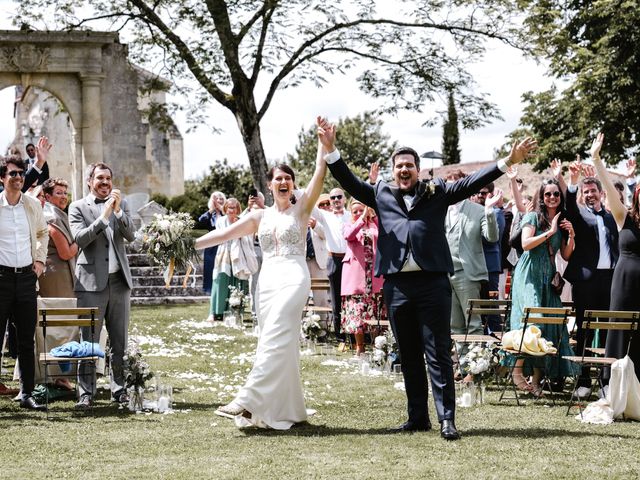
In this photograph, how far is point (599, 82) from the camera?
3145 centimetres

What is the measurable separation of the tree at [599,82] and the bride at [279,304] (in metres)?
21.8

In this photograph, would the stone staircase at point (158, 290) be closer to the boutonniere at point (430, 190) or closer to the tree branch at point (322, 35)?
the tree branch at point (322, 35)

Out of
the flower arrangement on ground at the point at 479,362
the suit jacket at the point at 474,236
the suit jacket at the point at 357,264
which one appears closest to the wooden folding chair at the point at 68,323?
the flower arrangement on ground at the point at 479,362

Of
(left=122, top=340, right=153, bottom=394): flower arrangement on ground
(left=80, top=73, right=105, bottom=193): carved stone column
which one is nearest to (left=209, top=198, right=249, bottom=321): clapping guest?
(left=122, top=340, right=153, bottom=394): flower arrangement on ground

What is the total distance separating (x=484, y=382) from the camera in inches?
392

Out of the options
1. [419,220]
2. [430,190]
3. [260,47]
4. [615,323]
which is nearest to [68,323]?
[419,220]

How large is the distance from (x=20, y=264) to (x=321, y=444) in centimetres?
378

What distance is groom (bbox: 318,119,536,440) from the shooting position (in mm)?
8047

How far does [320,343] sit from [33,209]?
6636 millimetres

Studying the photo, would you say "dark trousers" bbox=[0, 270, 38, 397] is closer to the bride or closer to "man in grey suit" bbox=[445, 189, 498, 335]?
the bride

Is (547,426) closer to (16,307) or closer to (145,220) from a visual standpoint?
(16,307)

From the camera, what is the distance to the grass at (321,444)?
6805mm

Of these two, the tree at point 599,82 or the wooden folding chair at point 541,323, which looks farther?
the tree at point 599,82

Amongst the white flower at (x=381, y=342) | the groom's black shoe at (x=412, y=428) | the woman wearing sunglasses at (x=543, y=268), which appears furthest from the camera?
the white flower at (x=381, y=342)
